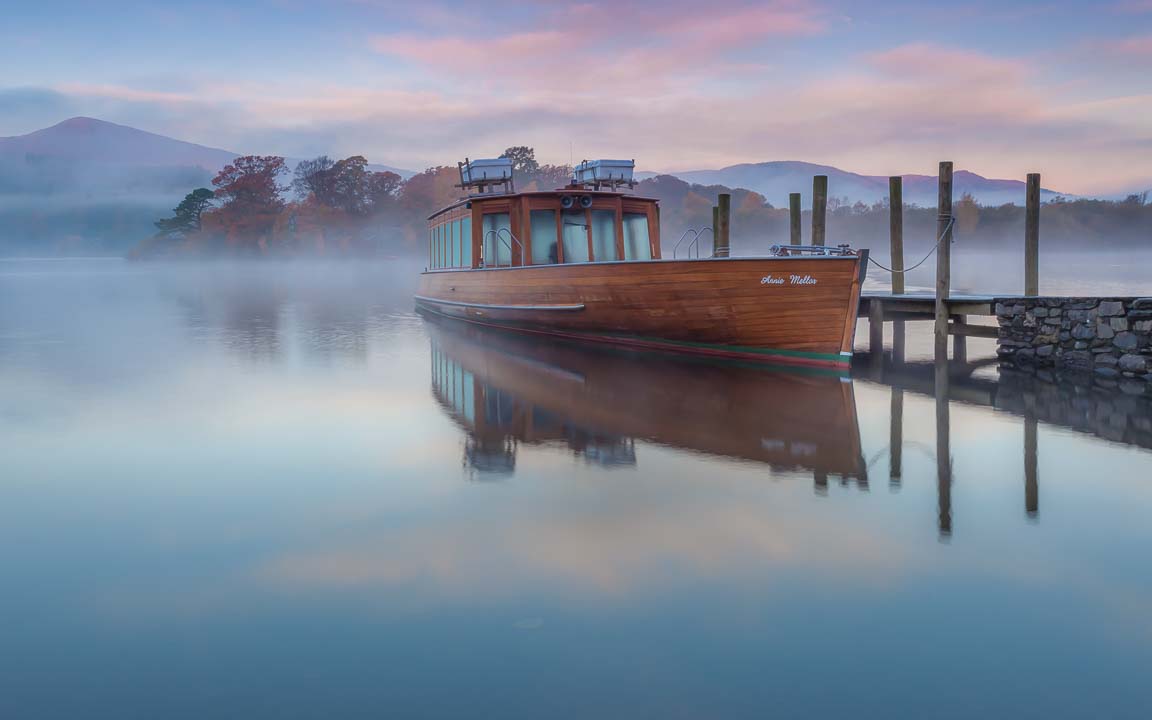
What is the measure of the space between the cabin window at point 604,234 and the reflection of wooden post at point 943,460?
7.18 metres

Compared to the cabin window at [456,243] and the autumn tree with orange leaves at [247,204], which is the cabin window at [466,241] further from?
the autumn tree with orange leaves at [247,204]

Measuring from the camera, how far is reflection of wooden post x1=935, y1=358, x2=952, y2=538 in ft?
17.1

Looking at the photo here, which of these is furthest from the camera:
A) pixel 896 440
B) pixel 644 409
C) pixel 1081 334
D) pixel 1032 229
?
pixel 1032 229

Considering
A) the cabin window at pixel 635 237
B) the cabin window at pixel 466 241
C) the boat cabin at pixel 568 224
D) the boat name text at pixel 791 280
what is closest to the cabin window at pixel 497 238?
the boat cabin at pixel 568 224

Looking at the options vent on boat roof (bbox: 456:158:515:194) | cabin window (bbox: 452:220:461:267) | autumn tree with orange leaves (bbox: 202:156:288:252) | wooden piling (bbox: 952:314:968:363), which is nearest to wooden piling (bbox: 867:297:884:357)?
wooden piling (bbox: 952:314:968:363)

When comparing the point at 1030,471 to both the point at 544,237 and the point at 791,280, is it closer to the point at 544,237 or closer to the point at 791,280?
the point at 791,280

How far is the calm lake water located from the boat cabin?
694cm

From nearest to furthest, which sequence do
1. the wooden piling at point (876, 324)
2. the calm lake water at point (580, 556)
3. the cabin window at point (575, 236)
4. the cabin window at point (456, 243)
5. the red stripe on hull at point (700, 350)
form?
the calm lake water at point (580, 556) → the red stripe on hull at point (700, 350) → the wooden piling at point (876, 324) → the cabin window at point (575, 236) → the cabin window at point (456, 243)

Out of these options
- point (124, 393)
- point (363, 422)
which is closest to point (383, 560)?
point (363, 422)

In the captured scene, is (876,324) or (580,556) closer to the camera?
(580,556)

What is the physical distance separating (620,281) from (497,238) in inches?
186

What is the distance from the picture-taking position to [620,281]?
13.0 meters

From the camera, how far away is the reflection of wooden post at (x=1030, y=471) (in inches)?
216

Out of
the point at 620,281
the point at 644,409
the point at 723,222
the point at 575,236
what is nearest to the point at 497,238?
the point at 575,236
